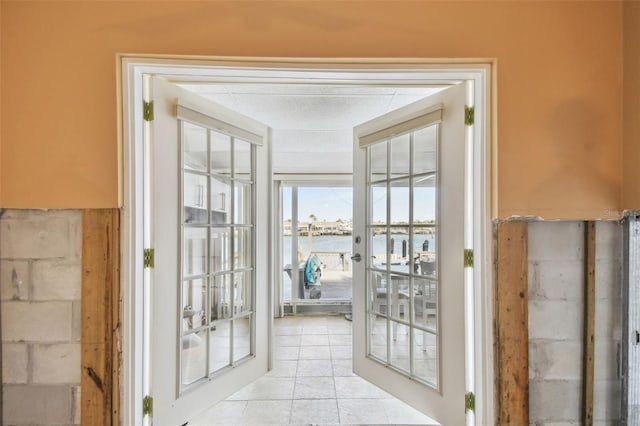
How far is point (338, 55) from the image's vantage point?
1523 mm

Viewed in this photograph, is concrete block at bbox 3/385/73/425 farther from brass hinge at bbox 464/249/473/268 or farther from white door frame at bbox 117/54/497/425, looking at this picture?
brass hinge at bbox 464/249/473/268

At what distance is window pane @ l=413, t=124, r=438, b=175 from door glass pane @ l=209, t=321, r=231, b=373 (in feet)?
5.48

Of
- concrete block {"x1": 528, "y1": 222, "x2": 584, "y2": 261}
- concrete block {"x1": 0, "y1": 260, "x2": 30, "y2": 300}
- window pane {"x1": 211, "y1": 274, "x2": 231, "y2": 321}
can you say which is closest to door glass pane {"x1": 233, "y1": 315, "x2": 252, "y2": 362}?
window pane {"x1": 211, "y1": 274, "x2": 231, "y2": 321}

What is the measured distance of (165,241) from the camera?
1.71 meters

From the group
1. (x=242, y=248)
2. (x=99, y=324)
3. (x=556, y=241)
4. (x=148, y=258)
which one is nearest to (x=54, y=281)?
(x=99, y=324)

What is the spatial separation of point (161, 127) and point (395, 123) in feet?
4.77

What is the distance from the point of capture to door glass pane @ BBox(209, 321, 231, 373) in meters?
2.03

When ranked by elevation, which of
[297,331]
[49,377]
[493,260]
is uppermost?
[493,260]

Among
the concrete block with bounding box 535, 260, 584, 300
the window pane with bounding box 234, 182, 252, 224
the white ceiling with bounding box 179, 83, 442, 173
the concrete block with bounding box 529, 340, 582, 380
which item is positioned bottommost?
the concrete block with bounding box 529, 340, 582, 380

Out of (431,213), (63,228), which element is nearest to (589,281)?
(431,213)

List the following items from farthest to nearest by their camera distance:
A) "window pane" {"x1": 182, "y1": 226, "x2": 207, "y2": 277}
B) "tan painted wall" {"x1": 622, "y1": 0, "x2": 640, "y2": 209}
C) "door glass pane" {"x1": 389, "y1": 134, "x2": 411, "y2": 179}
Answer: "door glass pane" {"x1": 389, "y1": 134, "x2": 411, "y2": 179} → "window pane" {"x1": 182, "y1": 226, "x2": 207, "y2": 277} → "tan painted wall" {"x1": 622, "y1": 0, "x2": 640, "y2": 209}

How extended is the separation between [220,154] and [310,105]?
88cm

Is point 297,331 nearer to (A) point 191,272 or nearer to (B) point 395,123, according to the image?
(A) point 191,272

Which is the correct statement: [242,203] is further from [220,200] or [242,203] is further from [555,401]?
[555,401]
